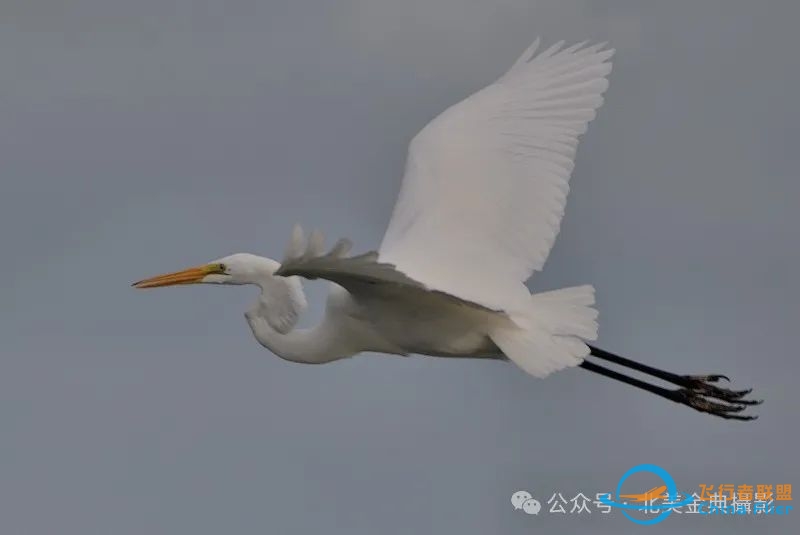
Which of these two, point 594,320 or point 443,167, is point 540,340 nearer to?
point 594,320

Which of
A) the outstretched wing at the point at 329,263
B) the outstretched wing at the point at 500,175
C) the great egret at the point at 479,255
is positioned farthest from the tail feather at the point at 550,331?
the outstretched wing at the point at 329,263

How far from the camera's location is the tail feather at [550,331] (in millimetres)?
11539

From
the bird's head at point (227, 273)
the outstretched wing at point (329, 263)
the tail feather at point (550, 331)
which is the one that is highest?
the bird's head at point (227, 273)

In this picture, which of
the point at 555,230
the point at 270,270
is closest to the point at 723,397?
the point at 555,230

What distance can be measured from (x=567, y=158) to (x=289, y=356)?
7.53 feet

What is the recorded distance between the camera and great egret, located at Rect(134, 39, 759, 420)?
1194 centimetres

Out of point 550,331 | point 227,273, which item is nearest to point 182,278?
point 227,273

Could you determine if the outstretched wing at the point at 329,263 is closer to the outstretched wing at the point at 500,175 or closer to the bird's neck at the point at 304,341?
the outstretched wing at the point at 500,175

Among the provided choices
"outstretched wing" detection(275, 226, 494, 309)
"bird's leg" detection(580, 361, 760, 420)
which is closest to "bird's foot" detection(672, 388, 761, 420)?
"bird's leg" detection(580, 361, 760, 420)

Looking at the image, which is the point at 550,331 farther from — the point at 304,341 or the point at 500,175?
the point at 304,341

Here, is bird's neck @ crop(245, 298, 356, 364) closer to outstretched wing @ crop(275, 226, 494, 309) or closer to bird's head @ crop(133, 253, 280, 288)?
bird's head @ crop(133, 253, 280, 288)

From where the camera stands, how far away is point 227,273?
13734mm

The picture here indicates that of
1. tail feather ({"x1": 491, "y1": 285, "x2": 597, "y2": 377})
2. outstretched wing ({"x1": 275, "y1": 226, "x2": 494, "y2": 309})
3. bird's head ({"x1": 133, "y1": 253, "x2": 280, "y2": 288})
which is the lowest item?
outstretched wing ({"x1": 275, "y1": 226, "x2": 494, "y2": 309})

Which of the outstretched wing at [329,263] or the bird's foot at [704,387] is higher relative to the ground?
the bird's foot at [704,387]
